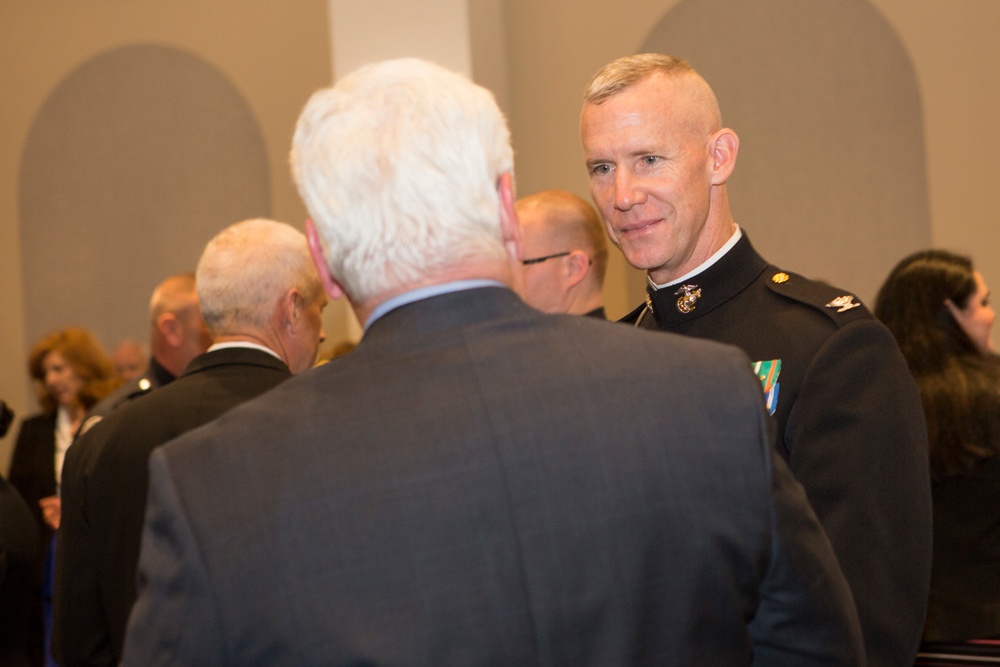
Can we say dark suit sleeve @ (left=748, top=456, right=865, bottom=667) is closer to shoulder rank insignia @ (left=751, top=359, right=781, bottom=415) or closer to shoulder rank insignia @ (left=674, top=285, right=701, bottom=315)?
shoulder rank insignia @ (left=751, top=359, right=781, bottom=415)

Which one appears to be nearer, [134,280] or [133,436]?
[133,436]

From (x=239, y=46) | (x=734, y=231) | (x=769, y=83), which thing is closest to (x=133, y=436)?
(x=734, y=231)

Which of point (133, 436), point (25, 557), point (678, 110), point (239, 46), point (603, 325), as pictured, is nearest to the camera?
point (603, 325)

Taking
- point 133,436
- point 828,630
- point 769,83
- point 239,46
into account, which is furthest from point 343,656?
point 239,46

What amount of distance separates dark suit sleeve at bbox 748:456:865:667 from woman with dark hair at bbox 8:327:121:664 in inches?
156

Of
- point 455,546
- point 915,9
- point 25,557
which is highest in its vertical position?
point 915,9

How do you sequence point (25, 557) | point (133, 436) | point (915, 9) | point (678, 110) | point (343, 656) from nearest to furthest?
point (343, 656) → point (678, 110) → point (133, 436) → point (25, 557) → point (915, 9)

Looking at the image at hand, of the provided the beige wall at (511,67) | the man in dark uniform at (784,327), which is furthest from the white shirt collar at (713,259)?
the beige wall at (511,67)

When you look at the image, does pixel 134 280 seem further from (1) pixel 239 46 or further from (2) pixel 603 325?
(2) pixel 603 325

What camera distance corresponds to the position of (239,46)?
19.7 feet

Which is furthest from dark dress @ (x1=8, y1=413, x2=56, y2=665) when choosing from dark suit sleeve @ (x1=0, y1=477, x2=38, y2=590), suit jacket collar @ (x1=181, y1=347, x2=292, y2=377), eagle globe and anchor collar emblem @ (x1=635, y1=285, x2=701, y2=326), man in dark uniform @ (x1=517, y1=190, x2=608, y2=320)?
eagle globe and anchor collar emblem @ (x1=635, y1=285, x2=701, y2=326)

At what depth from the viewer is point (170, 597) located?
1.08 metres

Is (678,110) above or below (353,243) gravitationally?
above

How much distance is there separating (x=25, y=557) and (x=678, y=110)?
2.01m
